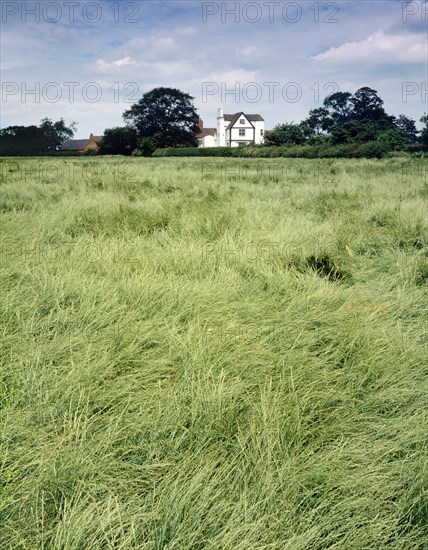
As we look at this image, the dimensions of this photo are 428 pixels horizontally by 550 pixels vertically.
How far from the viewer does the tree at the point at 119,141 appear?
55312 mm

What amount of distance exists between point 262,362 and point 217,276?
1.21 metres

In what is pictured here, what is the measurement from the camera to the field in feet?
3.59

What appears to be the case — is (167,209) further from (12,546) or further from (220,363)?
(12,546)

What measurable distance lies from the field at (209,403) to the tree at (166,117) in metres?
58.2

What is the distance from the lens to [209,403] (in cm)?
148

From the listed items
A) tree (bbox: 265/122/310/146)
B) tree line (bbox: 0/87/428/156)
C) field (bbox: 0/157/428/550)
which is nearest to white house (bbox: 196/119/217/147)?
tree line (bbox: 0/87/428/156)

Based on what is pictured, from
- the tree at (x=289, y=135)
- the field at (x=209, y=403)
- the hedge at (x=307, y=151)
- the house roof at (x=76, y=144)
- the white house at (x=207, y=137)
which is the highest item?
the white house at (x=207, y=137)

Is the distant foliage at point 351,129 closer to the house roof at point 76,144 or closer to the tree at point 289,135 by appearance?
the tree at point 289,135

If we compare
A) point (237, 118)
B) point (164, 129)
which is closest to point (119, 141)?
point (164, 129)

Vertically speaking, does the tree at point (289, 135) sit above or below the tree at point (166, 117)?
below

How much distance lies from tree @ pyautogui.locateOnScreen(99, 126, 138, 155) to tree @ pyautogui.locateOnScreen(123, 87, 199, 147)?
5.37 ft

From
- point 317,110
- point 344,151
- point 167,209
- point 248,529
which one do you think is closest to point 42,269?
point 248,529

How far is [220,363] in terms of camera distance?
1.78 m

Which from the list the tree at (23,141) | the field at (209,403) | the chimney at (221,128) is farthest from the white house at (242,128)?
the field at (209,403)
